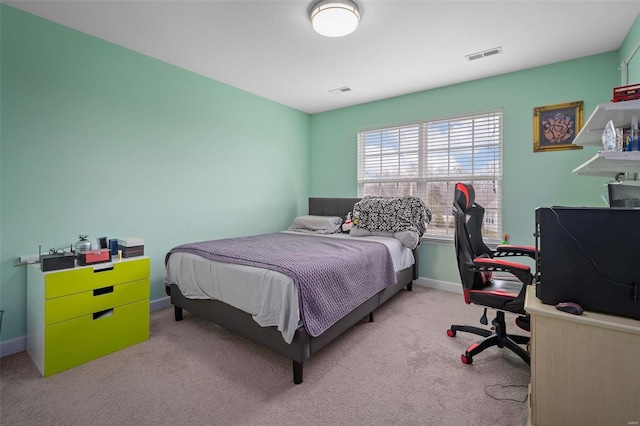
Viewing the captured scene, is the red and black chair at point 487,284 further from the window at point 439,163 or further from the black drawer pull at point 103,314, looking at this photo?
the black drawer pull at point 103,314

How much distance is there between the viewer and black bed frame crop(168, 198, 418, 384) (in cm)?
182

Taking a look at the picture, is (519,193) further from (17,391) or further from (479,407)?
(17,391)

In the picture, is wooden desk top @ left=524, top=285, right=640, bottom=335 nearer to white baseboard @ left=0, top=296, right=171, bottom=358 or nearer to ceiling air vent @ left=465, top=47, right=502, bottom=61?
ceiling air vent @ left=465, top=47, right=502, bottom=61

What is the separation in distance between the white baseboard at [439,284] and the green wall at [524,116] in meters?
0.06

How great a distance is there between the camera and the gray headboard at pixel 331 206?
13.7ft

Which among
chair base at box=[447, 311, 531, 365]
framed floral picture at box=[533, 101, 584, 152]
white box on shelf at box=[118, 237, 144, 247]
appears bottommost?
chair base at box=[447, 311, 531, 365]

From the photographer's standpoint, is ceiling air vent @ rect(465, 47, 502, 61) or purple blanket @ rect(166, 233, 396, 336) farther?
ceiling air vent @ rect(465, 47, 502, 61)

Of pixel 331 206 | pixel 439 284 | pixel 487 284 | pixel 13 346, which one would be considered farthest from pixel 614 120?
pixel 13 346

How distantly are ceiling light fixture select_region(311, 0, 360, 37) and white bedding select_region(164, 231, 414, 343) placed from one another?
73.7 inches

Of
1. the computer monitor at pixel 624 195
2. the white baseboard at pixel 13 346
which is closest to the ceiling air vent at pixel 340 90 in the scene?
the computer monitor at pixel 624 195

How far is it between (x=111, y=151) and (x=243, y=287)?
1.89 m

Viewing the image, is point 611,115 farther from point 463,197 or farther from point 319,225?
point 319,225

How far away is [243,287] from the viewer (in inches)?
80.7

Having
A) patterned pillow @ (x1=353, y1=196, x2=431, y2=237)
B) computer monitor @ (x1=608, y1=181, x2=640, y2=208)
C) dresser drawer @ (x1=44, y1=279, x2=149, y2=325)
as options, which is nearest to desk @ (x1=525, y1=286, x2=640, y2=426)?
computer monitor @ (x1=608, y1=181, x2=640, y2=208)
